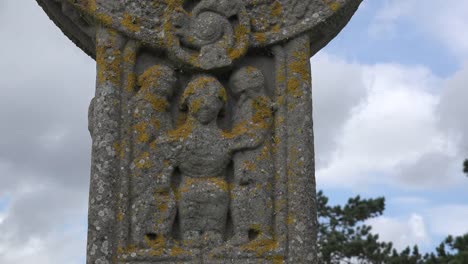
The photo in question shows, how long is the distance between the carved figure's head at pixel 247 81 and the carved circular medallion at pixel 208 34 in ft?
0.42

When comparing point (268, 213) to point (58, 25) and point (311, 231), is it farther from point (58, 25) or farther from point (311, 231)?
point (58, 25)

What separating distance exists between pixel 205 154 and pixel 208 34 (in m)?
0.95

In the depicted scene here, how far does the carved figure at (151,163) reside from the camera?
650 centimetres

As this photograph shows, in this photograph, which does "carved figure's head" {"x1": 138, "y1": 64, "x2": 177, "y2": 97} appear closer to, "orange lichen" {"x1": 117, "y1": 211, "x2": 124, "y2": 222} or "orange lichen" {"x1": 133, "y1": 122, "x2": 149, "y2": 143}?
"orange lichen" {"x1": 133, "y1": 122, "x2": 149, "y2": 143}

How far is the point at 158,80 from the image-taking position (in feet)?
22.4

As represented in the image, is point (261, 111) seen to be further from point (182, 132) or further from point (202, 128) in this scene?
point (182, 132)

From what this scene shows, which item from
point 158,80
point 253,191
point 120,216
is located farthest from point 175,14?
point 120,216

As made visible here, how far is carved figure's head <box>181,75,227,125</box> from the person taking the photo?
22.1 ft

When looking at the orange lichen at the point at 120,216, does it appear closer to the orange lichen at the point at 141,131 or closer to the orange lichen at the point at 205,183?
the orange lichen at the point at 205,183

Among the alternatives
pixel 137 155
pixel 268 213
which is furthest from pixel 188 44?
pixel 268 213

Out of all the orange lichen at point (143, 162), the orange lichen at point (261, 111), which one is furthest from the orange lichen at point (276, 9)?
the orange lichen at point (143, 162)

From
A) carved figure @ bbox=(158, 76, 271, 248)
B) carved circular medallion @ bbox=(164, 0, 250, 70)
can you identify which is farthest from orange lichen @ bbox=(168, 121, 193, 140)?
carved circular medallion @ bbox=(164, 0, 250, 70)

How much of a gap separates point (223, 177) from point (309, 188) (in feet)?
2.08

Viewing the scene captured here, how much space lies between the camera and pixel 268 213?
6.58 m
